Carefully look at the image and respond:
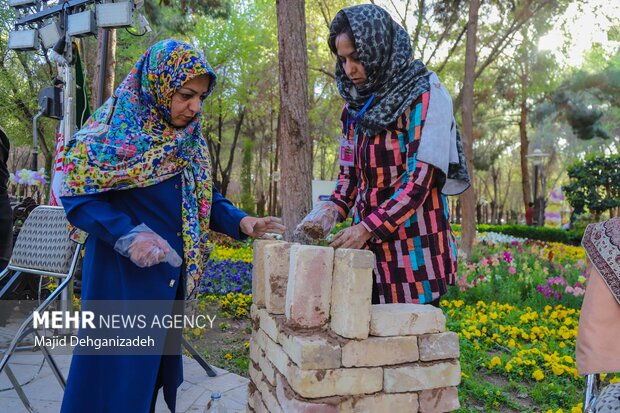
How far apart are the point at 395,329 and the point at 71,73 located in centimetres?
512

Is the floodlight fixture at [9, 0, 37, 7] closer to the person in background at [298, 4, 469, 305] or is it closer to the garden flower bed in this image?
the garden flower bed

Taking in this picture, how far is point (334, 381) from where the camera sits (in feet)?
5.58

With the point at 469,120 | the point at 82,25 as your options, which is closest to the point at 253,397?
the point at 82,25

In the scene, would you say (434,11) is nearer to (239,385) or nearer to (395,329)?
(239,385)

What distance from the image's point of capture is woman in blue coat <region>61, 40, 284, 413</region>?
1979 mm

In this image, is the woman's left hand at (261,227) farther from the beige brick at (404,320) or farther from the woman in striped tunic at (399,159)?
the beige brick at (404,320)

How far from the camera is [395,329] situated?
1.77 metres

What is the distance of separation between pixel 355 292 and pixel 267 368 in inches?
27.6

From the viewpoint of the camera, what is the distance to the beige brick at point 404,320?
69.0 inches

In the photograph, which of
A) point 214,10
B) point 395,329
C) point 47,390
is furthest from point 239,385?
point 214,10

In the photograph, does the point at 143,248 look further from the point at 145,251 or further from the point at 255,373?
the point at 255,373

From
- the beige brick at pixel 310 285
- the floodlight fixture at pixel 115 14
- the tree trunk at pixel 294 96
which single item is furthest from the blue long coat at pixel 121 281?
the floodlight fixture at pixel 115 14

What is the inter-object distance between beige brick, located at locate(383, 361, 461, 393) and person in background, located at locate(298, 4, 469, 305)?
0.26 m

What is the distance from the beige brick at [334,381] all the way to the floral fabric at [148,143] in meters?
0.77
